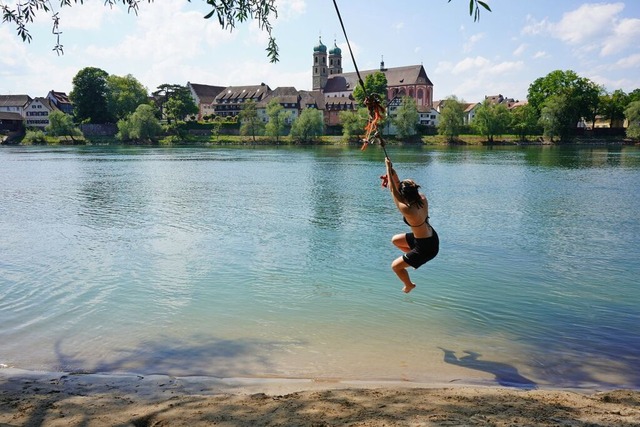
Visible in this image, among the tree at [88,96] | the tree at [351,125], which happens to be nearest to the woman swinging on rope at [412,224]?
the tree at [351,125]

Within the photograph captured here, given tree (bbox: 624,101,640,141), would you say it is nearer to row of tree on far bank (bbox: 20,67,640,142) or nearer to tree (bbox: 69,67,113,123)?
row of tree on far bank (bbox: 20,67,640,142)

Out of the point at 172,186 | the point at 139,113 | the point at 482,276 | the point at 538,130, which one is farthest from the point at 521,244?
the point at 139,113

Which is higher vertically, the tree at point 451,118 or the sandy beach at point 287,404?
the tree at point 451,118

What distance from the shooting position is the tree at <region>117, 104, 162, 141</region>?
136125mm

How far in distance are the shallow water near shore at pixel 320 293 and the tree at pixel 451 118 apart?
95054 mm

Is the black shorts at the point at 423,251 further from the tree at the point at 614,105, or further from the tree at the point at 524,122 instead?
the tree at the point at 614,105

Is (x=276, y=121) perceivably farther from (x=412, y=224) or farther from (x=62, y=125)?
(x=412, y=224)

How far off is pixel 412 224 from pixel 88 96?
161m

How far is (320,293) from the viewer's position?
1433 cm

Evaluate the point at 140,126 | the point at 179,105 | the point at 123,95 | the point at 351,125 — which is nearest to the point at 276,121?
the point at 351,125

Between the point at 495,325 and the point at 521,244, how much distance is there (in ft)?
32.8

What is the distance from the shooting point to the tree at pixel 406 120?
126500 mm

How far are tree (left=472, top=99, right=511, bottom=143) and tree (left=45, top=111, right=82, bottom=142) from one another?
10517cm

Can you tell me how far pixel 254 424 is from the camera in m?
6.16
